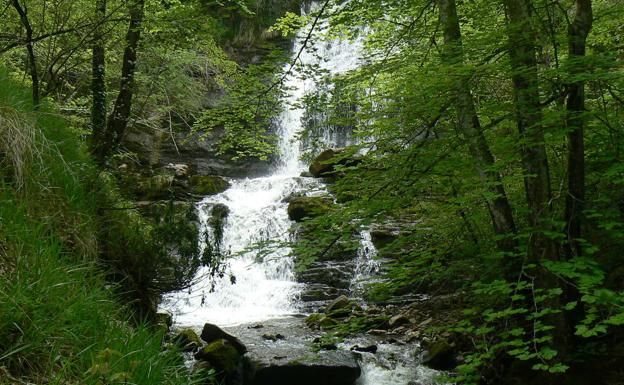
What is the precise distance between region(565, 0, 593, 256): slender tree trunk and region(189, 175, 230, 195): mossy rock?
14.1 meters

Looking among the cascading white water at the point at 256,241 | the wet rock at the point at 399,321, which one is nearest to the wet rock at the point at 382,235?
the cascading white water at the point at 256,241

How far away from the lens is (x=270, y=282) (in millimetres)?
12211

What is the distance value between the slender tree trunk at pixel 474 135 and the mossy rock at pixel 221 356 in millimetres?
3836

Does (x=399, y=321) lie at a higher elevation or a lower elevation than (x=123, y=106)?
lower

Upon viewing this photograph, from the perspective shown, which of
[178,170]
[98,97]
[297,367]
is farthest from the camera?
[178,170]

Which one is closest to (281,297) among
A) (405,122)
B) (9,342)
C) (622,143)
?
(405,122)

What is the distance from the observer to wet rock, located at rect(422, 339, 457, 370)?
6.79 meters

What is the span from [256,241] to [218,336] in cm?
176

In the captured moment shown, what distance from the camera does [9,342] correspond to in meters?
2.13

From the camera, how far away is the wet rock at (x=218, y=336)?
23.9 ft

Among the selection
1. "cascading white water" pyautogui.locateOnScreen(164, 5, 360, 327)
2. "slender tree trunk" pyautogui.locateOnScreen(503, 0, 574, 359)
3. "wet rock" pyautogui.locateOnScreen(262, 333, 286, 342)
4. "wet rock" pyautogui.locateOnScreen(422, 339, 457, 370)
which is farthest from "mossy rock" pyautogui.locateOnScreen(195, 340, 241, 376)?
"slender tree trunk" pyautogui.locateOnScreen(503, 0, 574, 359)

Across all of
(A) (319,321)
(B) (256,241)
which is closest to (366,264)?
(A) (319,321)

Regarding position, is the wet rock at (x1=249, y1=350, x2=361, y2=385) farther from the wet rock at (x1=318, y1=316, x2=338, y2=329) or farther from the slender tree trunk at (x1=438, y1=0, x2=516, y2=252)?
the slender tree trunk at (x1=438, y1=0, x2=516, y2=252)

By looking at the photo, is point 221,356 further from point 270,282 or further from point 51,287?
point 270,282
